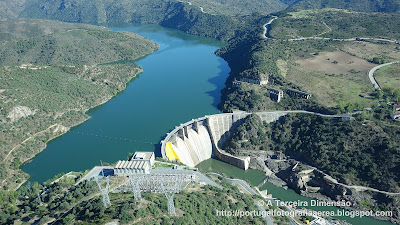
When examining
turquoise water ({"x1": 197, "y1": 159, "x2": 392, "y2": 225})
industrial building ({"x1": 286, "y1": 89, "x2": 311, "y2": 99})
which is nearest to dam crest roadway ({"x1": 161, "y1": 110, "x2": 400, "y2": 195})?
turquoise water ({"x1": 197, "y1": 159, "x2": 392, "y2": 225})

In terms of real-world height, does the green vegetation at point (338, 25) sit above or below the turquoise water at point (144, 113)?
above

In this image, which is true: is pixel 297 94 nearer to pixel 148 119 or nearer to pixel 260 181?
pixel 260 181

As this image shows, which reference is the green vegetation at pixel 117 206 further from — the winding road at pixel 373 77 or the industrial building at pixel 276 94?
the winding road at pixel 373 77

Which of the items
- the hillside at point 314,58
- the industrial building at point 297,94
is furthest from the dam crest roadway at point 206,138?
the industrial building at point 297,94

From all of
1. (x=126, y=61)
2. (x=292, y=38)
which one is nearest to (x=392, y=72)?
(x=292, y=38)

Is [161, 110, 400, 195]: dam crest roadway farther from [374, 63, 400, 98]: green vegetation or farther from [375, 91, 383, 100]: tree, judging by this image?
[374, 63, 400, 98]: green vegetation

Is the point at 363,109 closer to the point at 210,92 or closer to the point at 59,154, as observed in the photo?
the point at 210,92
